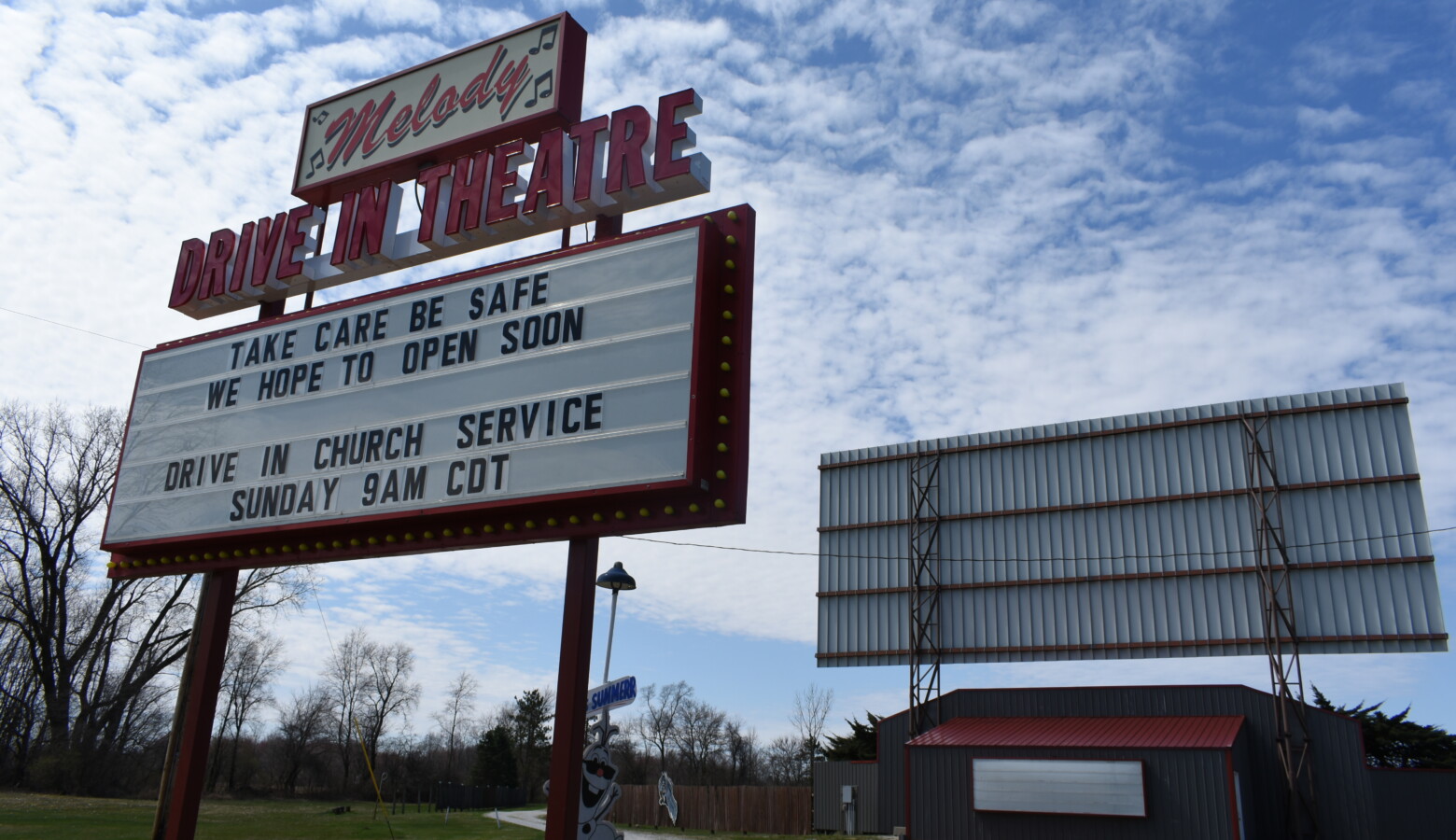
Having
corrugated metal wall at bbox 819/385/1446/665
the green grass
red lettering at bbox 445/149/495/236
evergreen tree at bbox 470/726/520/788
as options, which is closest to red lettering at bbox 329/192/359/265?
red lettering at bbox 445/149/495/236

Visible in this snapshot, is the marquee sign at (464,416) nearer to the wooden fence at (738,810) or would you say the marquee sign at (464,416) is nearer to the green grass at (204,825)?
the green grass at (204,825)

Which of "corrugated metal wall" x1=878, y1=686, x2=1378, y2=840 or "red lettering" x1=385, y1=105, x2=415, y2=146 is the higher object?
"red lettering" x1=385, y1=105, x2=415, y2=146

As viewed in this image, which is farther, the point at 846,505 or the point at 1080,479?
the point at 846,505

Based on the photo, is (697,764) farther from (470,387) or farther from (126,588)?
(470,387)

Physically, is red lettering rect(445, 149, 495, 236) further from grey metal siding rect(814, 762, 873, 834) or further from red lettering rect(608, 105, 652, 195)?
grey metal siding rect(814, 762, 873, 834)

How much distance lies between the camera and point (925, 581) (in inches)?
1272

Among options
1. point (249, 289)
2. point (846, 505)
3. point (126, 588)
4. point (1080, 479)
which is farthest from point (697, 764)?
point (249, 289)

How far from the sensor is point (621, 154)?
11.1m

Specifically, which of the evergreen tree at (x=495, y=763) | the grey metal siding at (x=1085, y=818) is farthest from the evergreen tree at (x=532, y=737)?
the grey metal siding at (x=1085, y=818)

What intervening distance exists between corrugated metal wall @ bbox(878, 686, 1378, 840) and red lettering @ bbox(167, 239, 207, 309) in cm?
2241

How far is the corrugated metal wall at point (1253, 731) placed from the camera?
25031 mm

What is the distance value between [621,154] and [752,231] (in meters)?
2.02

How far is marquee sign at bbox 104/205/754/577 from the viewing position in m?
9.37

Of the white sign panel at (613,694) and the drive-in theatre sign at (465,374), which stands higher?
the drive-in theatre sign at (465,374)
